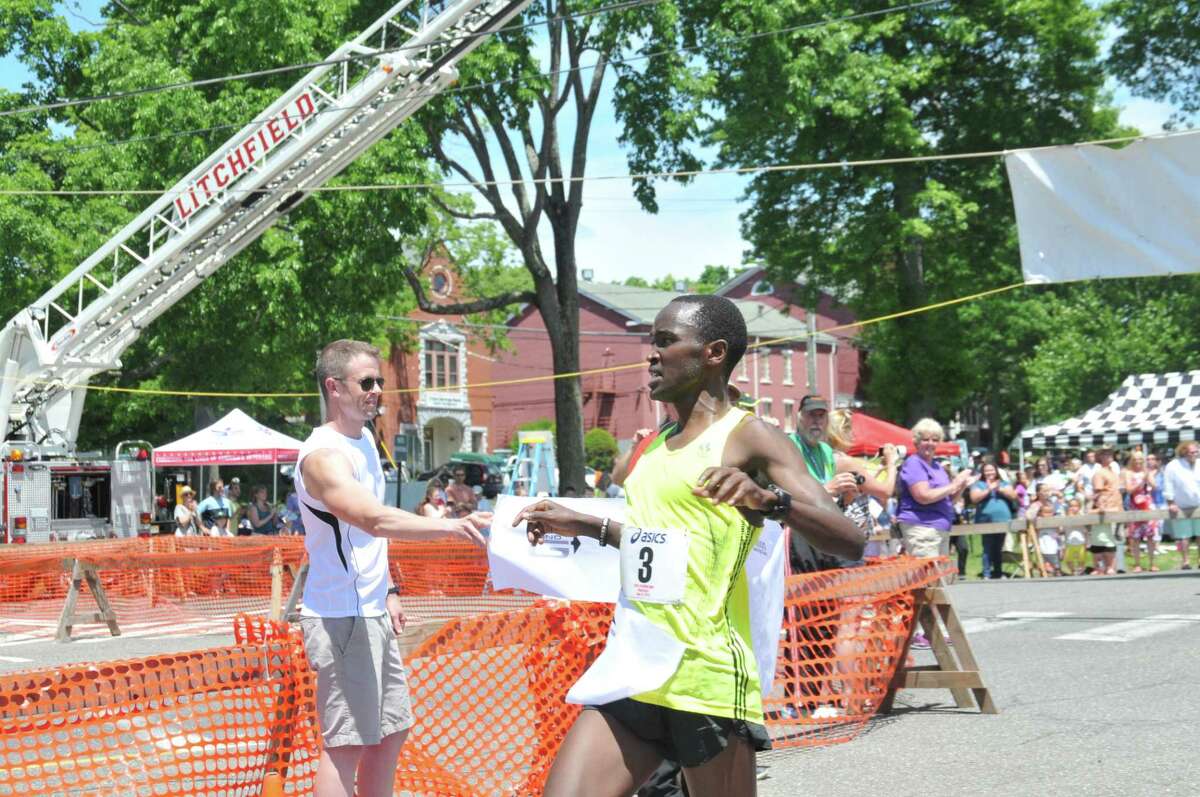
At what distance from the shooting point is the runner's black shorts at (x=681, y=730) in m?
3.44

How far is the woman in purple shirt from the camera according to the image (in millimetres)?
10156

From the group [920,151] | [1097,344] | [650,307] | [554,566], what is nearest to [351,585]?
[554,566]

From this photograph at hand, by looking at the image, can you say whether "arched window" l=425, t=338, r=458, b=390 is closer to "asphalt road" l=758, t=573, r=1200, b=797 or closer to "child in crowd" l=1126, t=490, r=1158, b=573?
"child in crowd" l=1126, t=490, r=1158, b=573

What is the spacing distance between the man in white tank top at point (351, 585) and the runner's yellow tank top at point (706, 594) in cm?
96

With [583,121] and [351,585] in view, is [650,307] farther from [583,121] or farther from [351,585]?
[351,585]

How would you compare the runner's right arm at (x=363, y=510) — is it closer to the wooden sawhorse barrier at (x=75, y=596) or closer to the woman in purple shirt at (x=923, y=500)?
the woman in purple shirt at (x=923, y=500)

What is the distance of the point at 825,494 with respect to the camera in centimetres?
352

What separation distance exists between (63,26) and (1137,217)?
27.1m

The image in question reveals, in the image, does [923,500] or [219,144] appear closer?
[923,500]

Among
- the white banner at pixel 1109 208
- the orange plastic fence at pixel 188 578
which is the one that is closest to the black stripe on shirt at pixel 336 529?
the orange plastic fence at pixel 188 578

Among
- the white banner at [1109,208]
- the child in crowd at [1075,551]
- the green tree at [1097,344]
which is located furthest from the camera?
the green tree at [1097,344]

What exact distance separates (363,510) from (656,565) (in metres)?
1.21

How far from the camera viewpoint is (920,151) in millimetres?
31453

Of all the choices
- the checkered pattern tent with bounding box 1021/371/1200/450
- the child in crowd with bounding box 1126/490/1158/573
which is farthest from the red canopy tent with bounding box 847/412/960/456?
the child in crowd with bounding box 1126/490/1158/573
